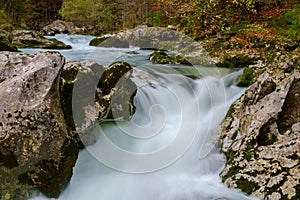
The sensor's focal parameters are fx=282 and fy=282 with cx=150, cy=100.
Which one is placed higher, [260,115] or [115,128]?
[260,115]

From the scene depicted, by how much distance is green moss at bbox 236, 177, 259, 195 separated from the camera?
380cm

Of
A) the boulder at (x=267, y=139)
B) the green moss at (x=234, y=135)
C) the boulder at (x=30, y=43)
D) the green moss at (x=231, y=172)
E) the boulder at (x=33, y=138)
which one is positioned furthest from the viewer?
the boulder at (x=30, y=43)

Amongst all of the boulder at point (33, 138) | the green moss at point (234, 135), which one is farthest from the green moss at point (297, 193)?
the boulder at point (33, 138)

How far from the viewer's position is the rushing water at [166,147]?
14.1 feet

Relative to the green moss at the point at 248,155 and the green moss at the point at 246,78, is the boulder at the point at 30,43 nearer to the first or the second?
the green moss at the point at 246,78

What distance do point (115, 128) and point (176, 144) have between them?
4.07 feet

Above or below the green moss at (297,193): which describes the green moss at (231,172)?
below

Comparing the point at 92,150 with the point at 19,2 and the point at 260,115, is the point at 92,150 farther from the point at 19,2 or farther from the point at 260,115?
the point at 19,2

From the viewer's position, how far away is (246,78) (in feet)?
23.1

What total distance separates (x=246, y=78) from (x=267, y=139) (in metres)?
2.98

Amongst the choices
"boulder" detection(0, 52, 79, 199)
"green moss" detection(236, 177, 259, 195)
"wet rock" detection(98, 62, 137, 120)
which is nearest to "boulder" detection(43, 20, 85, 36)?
"wet rock" detection(98, 62, 137, 120)

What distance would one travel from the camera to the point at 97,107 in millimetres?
5293

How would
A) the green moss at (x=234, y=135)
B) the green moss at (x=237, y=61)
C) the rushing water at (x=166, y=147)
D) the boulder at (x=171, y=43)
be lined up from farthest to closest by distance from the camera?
1. the boulder at (x=171, y=43)
2. the green moss at (x=237, y=61)
3. the green moss at (x=234, y=135)
4. the rushing water at (x=166, y=147)

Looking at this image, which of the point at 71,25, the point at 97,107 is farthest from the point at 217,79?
the point at 71,25
